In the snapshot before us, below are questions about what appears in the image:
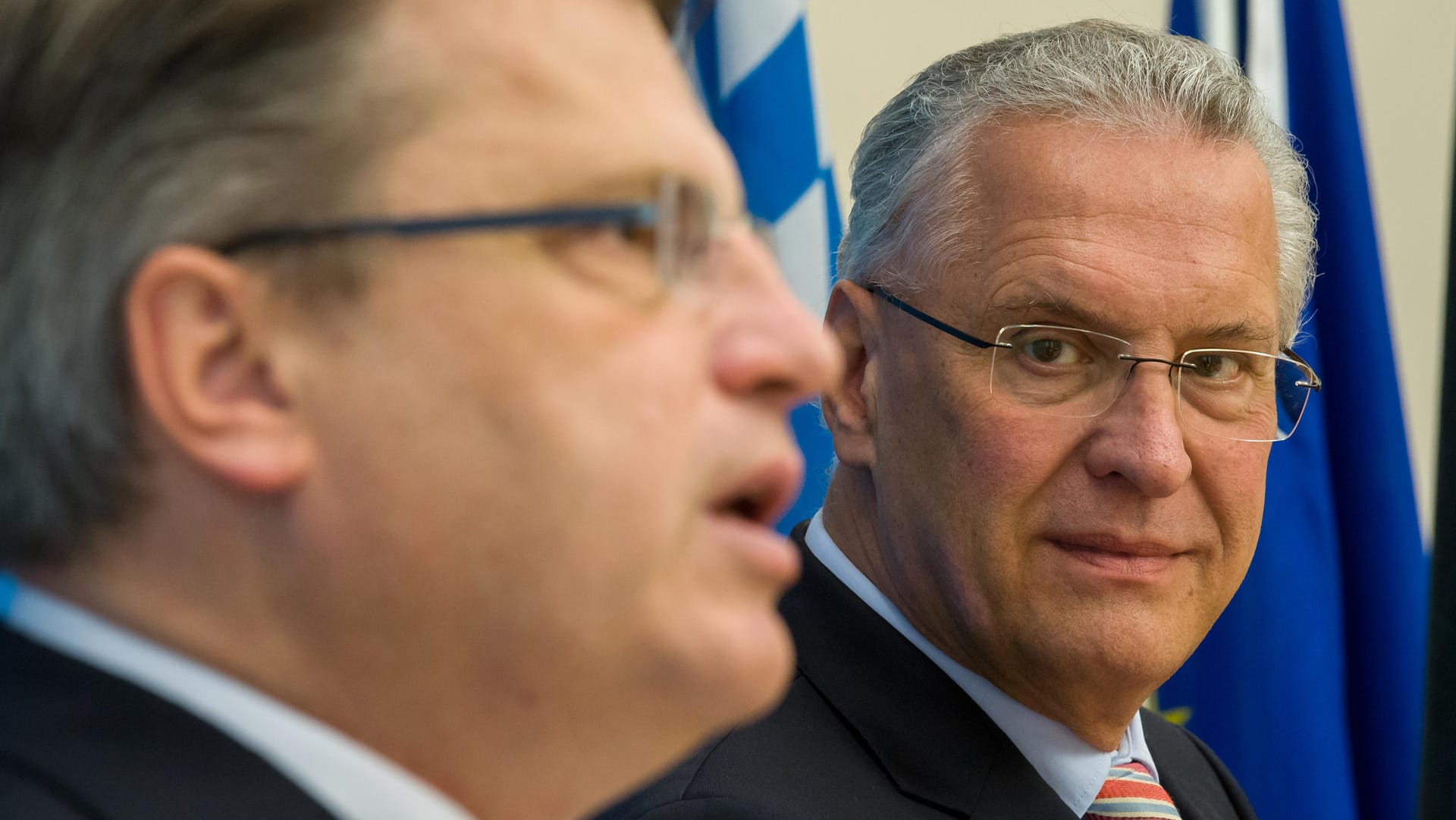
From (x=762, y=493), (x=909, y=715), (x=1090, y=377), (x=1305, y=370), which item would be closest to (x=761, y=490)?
(x=762, y=493)

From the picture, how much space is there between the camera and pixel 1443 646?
4.67 feet

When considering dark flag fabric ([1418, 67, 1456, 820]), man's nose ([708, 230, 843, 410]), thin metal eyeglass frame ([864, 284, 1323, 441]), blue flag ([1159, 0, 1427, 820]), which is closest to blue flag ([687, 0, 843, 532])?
thin metal eyeglass frame ([864, 284, 1323, 441])

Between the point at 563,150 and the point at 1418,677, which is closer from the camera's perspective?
the point at 563,150

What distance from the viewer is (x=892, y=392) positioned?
205 centimetres

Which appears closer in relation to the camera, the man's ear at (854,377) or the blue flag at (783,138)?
the man's ear at (854,377)

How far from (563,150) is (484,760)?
41 cm

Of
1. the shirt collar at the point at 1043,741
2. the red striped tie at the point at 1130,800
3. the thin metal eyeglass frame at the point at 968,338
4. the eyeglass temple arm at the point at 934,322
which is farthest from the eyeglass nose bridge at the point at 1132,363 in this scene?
the red striped tie at the point at 1130,800

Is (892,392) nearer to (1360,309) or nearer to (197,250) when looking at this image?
(197,250)

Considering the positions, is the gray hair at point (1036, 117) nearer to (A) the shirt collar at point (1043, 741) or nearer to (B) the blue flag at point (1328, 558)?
(A) the shirt collar at point (1043, 741)

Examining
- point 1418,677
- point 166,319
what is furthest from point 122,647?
point 1418,677

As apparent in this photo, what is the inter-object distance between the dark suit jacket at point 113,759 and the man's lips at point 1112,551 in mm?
1246

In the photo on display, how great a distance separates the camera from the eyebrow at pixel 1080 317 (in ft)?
6.27

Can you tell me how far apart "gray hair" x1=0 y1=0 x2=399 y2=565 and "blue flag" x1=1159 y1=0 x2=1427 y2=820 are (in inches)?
112

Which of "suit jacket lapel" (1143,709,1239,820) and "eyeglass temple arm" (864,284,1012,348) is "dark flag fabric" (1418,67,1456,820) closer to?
"eyeglass temple arm" (864,284,1012,348)
